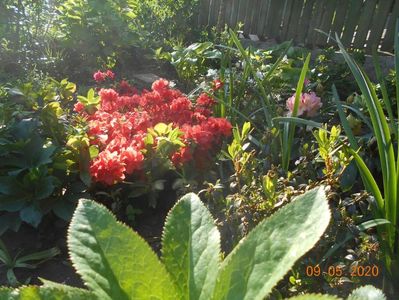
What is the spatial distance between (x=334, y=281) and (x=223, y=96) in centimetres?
143

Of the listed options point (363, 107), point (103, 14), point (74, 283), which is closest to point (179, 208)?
point (74, 283)

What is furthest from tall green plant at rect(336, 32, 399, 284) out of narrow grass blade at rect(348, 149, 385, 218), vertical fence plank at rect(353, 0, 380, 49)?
vertical fence plank at rect(353, 0, 380, 49)

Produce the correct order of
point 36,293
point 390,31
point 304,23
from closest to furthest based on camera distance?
point 36,293
point 390,31
point 304,23

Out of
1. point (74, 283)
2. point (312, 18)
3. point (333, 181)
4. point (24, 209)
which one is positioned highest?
point (312, 18)

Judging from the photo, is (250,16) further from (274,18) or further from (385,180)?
(385,180)

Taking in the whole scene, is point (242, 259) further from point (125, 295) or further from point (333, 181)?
point (333, 181)

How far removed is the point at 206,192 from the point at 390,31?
14.2ft

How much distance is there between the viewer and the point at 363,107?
2314 millimetres

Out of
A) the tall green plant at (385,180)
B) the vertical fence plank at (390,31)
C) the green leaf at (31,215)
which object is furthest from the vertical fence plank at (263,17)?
the green leaf at (31,215)

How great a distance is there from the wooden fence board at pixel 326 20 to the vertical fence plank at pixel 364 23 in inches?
13.6

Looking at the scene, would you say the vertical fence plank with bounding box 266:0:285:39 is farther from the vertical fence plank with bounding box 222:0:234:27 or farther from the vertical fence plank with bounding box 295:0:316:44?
the vertical fence plank with bounding box 222:0:234:27

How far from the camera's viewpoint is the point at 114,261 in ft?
2.47
